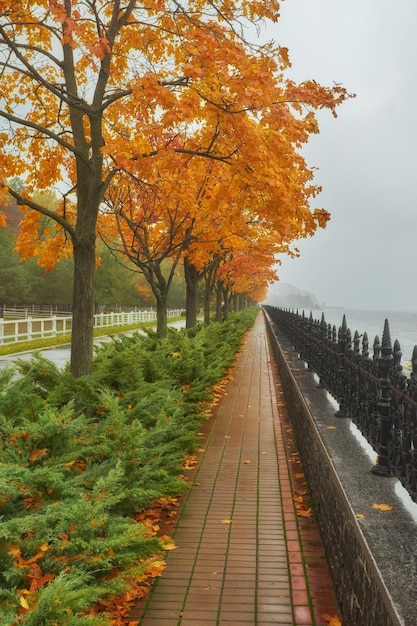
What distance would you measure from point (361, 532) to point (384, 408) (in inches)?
75.2

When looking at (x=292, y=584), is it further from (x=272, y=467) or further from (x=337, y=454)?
(x=272, y=467)

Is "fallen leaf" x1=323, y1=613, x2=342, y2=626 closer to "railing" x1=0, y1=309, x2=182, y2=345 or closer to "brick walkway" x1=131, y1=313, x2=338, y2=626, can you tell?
"brick walkway" x1=131, y1=313, x2=338, y2=626

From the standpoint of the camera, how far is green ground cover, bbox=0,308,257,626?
320 cm

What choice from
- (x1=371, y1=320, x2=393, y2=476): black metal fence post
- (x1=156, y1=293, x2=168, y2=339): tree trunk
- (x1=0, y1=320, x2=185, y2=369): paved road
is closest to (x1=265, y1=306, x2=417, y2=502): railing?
(x1=371, y1=320, x2=393, y2=476): black metal fence post

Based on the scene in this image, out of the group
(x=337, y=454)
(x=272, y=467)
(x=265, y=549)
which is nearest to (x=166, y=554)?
(x=265, y=549)

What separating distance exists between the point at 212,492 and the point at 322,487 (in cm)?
164

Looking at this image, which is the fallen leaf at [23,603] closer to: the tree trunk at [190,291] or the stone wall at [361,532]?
the stone wall at [361,532]

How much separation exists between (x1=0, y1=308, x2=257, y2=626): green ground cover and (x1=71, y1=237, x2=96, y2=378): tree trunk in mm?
502

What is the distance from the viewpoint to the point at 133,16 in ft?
27.9

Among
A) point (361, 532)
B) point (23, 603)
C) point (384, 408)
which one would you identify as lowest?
point (23, 603)

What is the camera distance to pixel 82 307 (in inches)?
298

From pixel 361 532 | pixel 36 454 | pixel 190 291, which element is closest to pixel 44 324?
pixel 190 291

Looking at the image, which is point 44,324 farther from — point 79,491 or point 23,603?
point 23,603

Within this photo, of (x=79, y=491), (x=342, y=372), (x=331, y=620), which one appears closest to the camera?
(x=331, y=620)
